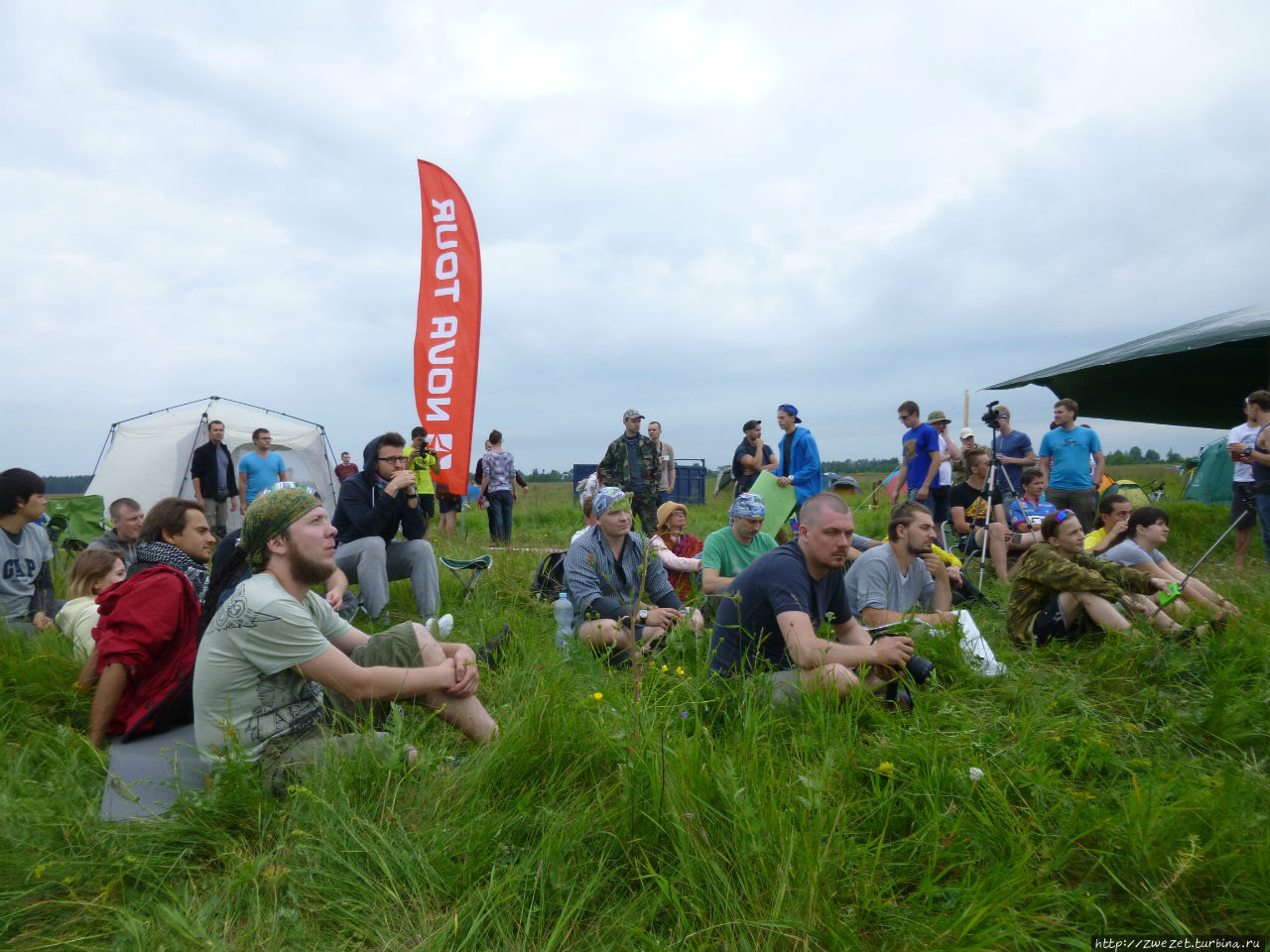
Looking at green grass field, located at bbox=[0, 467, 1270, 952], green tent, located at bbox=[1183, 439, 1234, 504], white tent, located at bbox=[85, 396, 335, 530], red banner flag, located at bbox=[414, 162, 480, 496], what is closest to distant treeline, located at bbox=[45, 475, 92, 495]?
white tent, located at bbox=[85, 396, 335, 530]

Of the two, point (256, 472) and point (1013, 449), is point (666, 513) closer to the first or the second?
point (1013, 449)

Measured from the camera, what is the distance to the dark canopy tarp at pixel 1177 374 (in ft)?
29.3

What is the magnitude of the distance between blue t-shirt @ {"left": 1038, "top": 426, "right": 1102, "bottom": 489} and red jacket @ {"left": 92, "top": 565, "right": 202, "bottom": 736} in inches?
312

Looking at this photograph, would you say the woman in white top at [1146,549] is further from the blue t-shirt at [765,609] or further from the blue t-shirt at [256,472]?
the blue t-shirt at [256,472]

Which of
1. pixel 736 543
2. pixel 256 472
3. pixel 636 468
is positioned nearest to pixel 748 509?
pixel 736 543

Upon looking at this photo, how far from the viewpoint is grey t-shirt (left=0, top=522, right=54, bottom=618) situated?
4.48m

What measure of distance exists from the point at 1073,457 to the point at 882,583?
184 inches

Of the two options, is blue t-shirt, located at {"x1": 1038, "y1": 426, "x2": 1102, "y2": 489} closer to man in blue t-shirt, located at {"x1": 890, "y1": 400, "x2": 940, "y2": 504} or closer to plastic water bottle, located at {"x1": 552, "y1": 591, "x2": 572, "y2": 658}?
man in blue t-shirt, located at {"x1": 890, "y1": 400, "x2": 940, "y2": 504}

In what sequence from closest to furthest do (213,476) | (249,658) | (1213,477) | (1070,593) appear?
(249,658), (1070,593), (213,476), (1213,477)

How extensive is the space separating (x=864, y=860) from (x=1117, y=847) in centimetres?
70

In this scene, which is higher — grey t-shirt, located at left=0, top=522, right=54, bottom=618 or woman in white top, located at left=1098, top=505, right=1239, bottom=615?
grey t-shirt, located at left=0, top=522, right=54, bottom=618

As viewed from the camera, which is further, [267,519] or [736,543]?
[736,543]

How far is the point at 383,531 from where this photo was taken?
5367 millimetres

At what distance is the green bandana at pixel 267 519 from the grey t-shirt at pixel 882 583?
2.95 m
